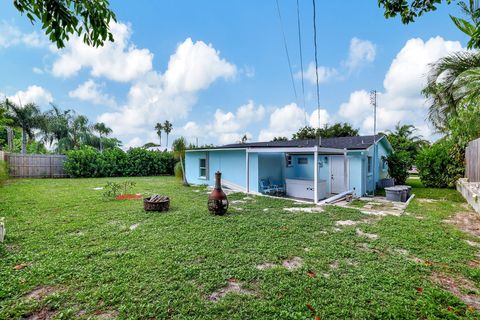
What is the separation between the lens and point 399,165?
13.2m

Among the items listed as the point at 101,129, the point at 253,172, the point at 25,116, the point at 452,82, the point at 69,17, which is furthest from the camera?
the point at 101,129

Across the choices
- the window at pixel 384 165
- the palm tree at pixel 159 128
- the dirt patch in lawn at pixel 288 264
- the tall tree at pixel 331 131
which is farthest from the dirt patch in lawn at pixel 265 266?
the palm tree at pixel 159 128

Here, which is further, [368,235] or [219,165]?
[219,165]

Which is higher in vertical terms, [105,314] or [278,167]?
[278,167]

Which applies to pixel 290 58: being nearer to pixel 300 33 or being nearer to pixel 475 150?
pixel 300 33

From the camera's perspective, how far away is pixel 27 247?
14.0 feet

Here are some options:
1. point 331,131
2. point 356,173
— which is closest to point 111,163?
point 356,173

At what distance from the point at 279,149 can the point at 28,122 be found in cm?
2241

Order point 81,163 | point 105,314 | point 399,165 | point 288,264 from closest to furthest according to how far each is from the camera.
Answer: point 105,314 < point 288,264 < point 399,165 < point 81,163

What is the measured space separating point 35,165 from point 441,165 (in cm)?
2601

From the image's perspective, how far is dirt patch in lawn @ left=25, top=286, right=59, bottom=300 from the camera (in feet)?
9.20

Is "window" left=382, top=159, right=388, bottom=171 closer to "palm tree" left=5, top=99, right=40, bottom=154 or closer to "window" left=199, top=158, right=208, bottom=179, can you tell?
"window" left=199, top=158, right=208, bottom=179

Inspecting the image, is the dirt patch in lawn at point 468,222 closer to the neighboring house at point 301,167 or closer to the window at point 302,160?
the neighboring house at point 301,167

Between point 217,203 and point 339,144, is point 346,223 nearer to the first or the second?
point 217,203
